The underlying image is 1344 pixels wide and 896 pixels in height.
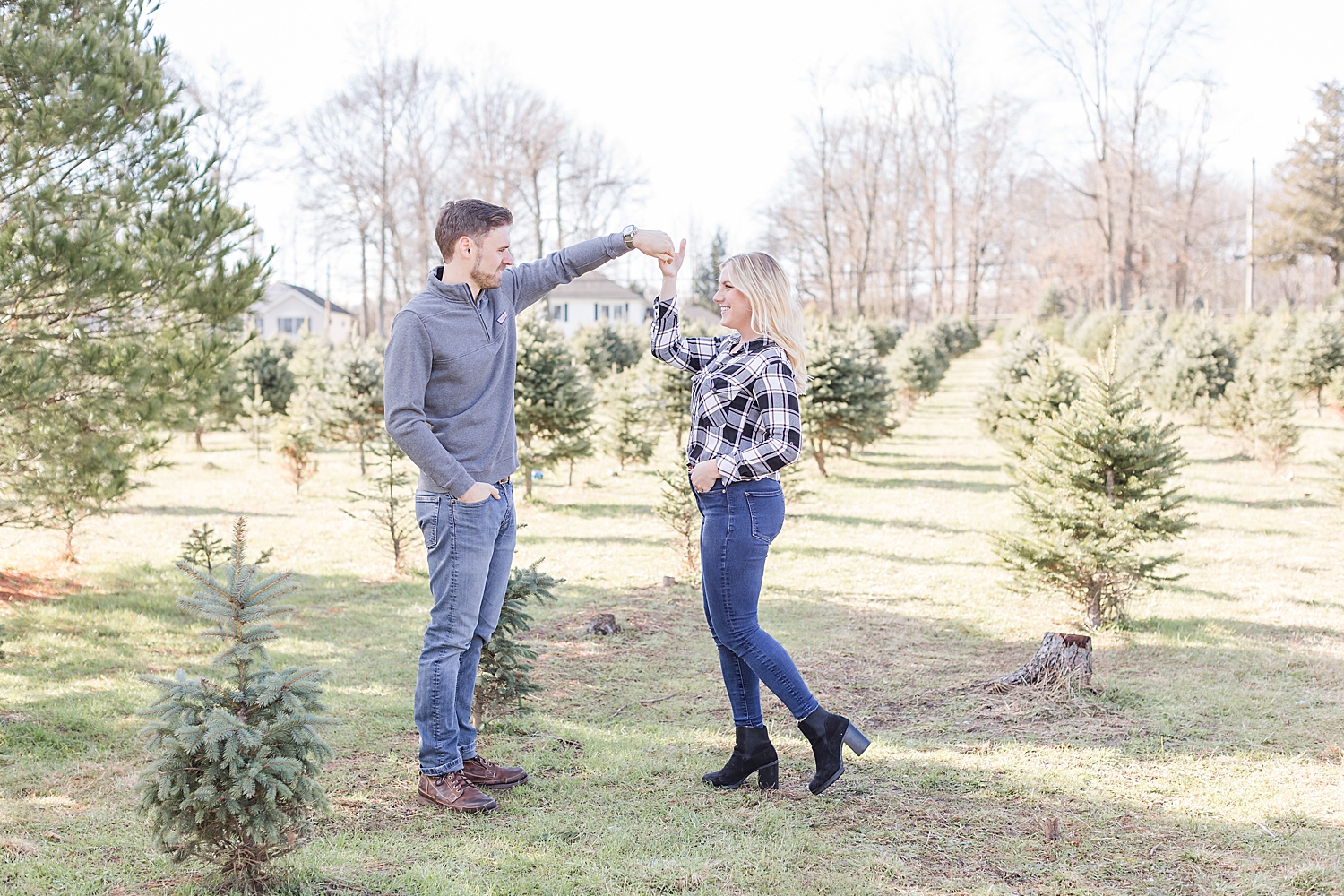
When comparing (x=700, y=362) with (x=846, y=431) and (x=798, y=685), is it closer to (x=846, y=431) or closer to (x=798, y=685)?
(x=798, y=685)

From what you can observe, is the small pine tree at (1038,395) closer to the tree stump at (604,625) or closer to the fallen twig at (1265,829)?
the tree stump at (604,625)

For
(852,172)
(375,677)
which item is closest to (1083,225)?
(852,172)

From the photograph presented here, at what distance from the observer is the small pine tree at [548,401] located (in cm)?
1187

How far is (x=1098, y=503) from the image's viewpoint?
654cm

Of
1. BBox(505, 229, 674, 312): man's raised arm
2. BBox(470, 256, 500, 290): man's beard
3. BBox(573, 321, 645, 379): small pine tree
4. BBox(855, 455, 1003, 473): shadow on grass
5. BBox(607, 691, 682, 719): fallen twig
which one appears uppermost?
BBox(573, 321, 645, 379): small pine tree

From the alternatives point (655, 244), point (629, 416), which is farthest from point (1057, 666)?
point (629, 416)

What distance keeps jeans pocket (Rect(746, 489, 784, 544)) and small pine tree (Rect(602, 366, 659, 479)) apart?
412 inches

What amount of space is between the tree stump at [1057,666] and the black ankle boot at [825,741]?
1.81 meters

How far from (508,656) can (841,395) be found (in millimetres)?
10188

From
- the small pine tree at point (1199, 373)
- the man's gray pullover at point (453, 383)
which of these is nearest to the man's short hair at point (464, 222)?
the man's gray pullover at point (453, 383)

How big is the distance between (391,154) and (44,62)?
28.9m

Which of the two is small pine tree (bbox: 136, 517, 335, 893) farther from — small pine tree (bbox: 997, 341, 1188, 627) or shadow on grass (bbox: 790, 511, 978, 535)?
shadow on grass (bbox: 790, 511, 978, 535)

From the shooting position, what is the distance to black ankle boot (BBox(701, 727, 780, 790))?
142 inches

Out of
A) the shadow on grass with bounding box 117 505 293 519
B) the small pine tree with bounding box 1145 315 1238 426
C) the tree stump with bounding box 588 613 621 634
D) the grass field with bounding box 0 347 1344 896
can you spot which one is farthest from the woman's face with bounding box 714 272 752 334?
the small pine tree with bounding box 1145 315 1238 426
